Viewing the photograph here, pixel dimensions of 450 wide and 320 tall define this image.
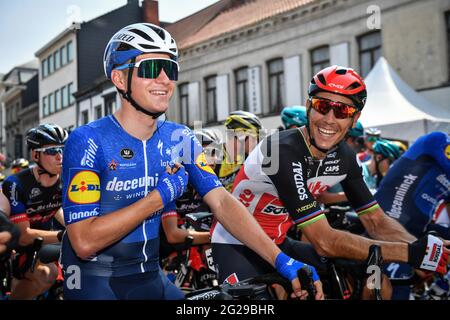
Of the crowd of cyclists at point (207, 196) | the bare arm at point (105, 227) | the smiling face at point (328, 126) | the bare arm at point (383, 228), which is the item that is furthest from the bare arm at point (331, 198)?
the bare arm at point (105, 227)

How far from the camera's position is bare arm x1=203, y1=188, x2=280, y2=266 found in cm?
277

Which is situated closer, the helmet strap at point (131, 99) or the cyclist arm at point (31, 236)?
the helmet strap at point (131, 99)

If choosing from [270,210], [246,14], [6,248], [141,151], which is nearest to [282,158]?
[270,210]

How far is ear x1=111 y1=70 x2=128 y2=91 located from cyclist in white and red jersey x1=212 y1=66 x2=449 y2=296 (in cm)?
115

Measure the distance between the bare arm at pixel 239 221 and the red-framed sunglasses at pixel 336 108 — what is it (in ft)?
3.57

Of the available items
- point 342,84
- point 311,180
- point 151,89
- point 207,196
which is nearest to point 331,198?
point 311,180

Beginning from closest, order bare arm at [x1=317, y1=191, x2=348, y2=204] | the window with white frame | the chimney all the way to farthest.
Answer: bare arm at [x1=317, y1=191, x2=348, y2=204] < the chimney < the window with white frame

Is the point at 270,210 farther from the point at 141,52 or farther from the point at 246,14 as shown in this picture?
the point at 246,14

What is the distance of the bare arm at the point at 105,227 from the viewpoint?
7.89 feet

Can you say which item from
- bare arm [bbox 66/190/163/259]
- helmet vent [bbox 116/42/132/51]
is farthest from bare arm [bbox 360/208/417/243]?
helmet vent [bbox 116/42/132/51]

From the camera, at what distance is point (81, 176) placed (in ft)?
8.17

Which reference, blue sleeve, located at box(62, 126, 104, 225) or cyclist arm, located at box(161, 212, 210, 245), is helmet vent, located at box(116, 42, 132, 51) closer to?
blue sleeve, located at box(62, 126, 104, 225)

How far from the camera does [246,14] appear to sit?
2306 cm

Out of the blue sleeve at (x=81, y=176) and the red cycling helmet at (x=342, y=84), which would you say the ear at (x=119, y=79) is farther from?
the red cycling helmet at (x=342, y=84)
